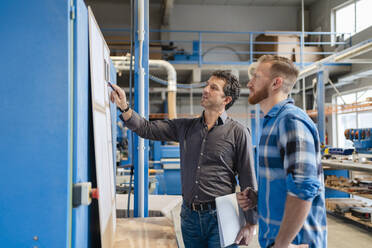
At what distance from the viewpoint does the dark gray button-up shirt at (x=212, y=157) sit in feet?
6.34

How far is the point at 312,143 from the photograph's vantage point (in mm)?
1221

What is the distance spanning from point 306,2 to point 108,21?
757 cm

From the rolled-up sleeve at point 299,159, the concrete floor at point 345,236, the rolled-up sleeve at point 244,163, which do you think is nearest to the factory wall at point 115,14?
the concrete floor at point 345,236

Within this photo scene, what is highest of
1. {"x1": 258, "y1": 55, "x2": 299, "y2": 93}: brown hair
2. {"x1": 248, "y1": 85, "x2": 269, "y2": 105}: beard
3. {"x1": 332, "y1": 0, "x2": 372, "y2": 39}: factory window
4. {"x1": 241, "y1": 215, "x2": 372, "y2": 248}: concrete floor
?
{"x1": 332, "y1": 0, "x2": 372, "y2": 39}: factory window

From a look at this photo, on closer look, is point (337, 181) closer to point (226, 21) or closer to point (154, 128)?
point (154, 128)

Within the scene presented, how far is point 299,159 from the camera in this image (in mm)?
1188

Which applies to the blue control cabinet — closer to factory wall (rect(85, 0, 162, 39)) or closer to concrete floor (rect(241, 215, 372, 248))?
concrete floor (rect(241, 215, 372, 248))

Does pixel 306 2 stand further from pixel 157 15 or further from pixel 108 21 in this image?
pixel 108 21

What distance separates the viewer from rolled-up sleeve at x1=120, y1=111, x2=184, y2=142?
1997 mm

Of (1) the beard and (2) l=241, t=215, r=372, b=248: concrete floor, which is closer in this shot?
(1) the beard

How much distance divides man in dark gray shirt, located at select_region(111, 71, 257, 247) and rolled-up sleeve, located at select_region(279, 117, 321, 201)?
0.75 m

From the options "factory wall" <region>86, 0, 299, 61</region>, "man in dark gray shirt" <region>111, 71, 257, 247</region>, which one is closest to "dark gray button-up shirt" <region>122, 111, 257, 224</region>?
"man in dark gray shirt" <region>111, 71, 257, 247</region>

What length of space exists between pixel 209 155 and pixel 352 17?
988cm

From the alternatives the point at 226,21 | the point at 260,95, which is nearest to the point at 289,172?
the point at 260,95
